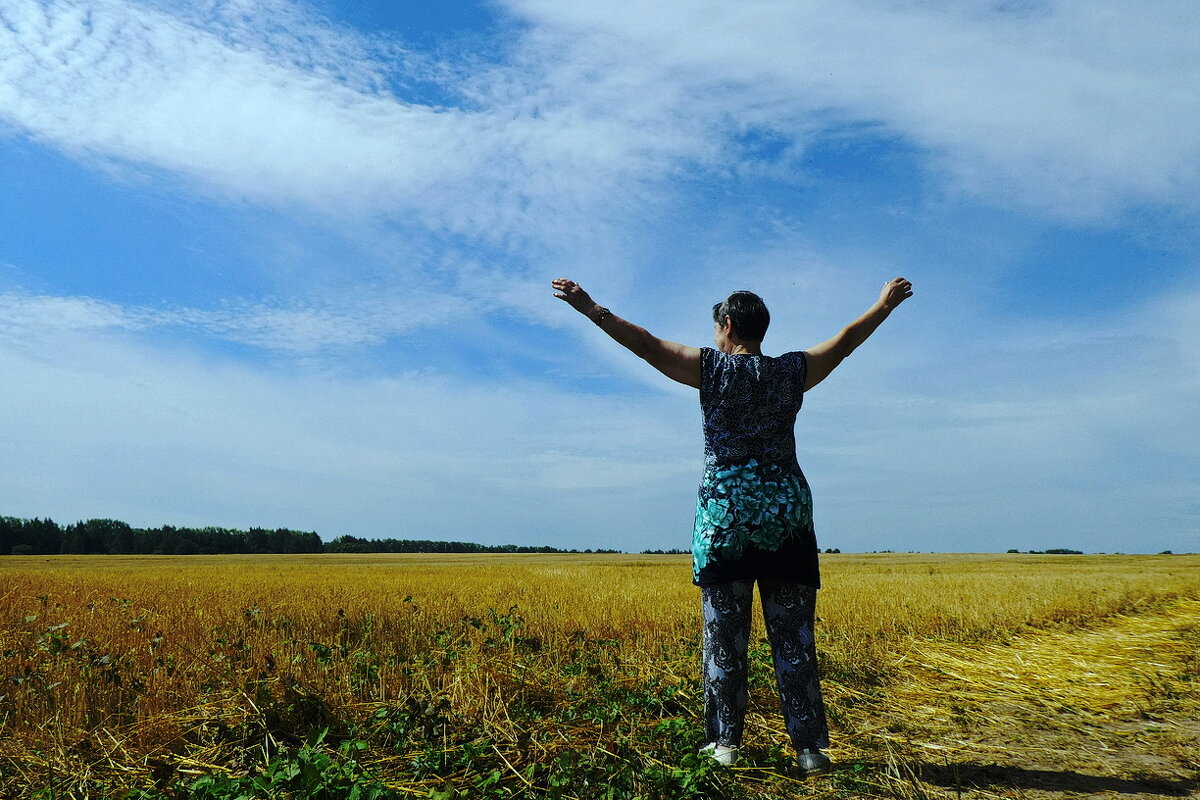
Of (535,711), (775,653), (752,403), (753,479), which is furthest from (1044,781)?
Result: (535,711)

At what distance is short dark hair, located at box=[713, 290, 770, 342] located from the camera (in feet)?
14.4

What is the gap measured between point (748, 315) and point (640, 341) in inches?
25.8

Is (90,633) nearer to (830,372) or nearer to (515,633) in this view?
(515,633)

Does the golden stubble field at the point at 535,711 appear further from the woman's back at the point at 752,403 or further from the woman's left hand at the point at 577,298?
the woman's left hand at the point at 577,298

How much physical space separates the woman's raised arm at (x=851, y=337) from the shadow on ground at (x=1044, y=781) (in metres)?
2.33

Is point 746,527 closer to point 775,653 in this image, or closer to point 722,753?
point 775,653

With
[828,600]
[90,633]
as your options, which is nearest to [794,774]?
[90,633]

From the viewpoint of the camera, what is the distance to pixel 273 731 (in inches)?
184

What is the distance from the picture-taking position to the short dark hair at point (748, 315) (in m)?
4.39

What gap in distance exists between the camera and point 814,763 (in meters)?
4.27

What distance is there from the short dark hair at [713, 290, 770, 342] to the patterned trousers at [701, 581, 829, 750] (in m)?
1.40

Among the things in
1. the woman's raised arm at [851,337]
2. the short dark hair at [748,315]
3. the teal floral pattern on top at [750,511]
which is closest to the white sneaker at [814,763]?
the teal floral pattern on top at [750,511]

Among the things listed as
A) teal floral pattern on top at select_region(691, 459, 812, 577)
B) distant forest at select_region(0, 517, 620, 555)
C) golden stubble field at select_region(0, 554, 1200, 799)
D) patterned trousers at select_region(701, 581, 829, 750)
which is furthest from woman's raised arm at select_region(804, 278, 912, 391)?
distant forest at select_region(0, 517, 620, 555)

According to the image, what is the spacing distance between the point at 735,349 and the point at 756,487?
801 millimetres
